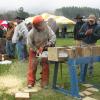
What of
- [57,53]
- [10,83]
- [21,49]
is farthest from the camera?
[21,49]

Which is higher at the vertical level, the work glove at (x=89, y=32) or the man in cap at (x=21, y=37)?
the work glove at (x=89, y=32)

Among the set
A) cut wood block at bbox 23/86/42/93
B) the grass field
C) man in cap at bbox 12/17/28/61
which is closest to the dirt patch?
the grass field

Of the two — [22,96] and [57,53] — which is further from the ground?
[57,53]

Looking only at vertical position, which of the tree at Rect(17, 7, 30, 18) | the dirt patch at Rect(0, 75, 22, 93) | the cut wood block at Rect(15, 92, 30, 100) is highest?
the tree at Rect(17, 7, 30, 18)

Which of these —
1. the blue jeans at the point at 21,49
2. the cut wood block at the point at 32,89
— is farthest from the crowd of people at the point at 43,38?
the blue jeans at the point at 21,49

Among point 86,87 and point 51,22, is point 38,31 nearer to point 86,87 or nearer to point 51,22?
point 86,87

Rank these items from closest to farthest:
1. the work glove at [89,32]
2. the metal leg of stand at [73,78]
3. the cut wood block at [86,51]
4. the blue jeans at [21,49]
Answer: the metal leg of stand at [73,78] < the cut wood block at [86,51] < the work glove at [89,32] < the blue jeans at [21,49]

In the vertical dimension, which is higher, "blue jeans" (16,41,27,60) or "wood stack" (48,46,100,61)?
"wood stack" (48,46,100,61)

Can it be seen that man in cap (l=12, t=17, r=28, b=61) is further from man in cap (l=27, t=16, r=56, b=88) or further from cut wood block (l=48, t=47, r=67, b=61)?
cut wood block (l=48, t=47, r=67, b=61)

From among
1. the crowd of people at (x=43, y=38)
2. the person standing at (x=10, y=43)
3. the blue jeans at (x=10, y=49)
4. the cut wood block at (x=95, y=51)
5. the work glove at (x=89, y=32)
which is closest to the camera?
the cut wood block at (x=95, y=51)

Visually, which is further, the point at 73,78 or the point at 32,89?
the point at 32,89

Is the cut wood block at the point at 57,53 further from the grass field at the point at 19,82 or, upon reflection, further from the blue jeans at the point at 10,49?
the blue jeans at the point at 10,49

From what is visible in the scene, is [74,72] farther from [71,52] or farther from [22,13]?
[22,13]

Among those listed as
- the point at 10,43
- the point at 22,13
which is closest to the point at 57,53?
the point at 10,43
